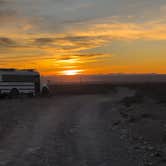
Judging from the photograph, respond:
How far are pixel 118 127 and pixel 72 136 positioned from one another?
4348 millimetres

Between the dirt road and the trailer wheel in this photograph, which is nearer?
the dirt road

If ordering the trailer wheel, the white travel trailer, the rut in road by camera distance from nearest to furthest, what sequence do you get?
the rut in road → the white travel trailer → the trailer wheel

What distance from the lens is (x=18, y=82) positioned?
164 feet

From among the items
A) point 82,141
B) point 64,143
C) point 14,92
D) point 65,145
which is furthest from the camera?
point 14,92

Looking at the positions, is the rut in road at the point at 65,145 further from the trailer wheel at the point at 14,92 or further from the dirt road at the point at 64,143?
the trailer wheel at the point at 14,92

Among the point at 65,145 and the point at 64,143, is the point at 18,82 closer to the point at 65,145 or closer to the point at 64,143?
the point at 64,143

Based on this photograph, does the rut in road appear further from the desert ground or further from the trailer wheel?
the trailer wheel

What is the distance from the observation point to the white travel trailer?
4881 cm

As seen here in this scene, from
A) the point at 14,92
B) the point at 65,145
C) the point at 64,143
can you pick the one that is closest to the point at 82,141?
the point at 64,143

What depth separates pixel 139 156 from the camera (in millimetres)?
14430

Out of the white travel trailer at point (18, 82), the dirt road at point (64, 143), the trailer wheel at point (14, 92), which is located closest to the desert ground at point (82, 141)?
the dirt road at point (64, 143)

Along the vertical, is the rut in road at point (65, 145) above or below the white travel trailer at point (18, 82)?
below

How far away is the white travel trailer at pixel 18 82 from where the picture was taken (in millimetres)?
48812

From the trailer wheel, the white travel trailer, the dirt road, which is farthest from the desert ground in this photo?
the trailer wheel
